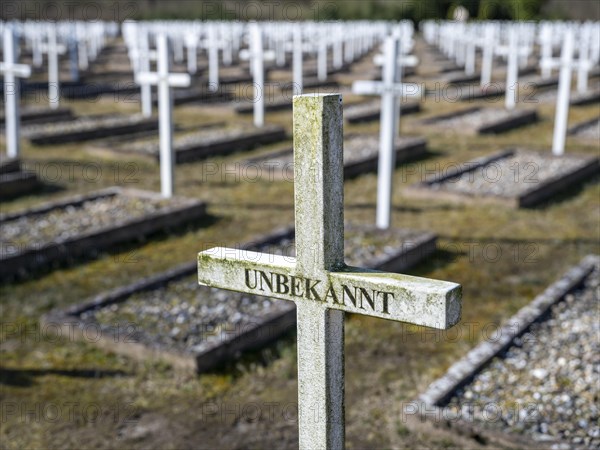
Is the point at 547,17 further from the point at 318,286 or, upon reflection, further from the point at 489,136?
the point at 318,286

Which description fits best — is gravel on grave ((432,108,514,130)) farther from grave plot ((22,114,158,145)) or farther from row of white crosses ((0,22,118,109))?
row of white crosses ((0,22,118,109))

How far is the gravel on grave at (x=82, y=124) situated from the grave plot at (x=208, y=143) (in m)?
1.30

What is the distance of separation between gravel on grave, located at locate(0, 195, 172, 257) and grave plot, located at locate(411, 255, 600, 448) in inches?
165

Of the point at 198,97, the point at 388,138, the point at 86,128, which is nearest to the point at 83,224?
the point at 388,138

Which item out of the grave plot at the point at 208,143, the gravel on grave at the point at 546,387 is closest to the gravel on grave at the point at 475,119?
the grave plot at the point at 208,143

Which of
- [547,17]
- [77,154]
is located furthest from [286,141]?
[547,17]

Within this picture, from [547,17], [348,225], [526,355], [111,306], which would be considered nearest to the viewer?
[526,355]

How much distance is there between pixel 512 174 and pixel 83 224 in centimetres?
553

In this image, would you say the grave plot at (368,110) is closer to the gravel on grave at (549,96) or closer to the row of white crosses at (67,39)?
the gravel on grave at (549,96)

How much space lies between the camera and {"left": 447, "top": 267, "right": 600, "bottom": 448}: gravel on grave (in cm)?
454

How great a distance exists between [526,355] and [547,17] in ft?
150

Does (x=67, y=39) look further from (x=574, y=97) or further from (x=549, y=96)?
(x=574, y=97)

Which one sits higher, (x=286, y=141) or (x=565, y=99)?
(x=565, y=99)

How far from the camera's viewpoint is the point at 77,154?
42.9ft
